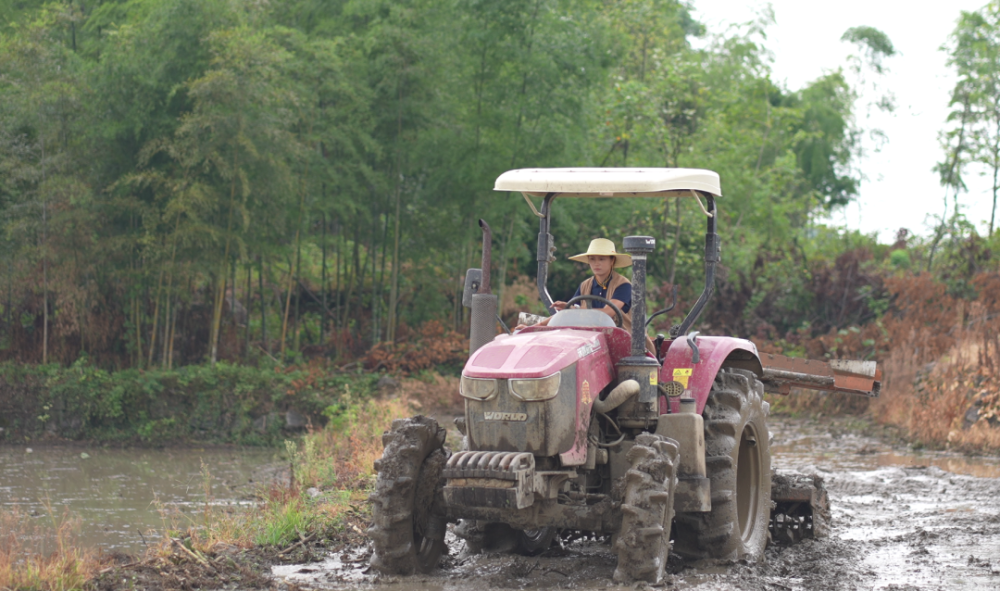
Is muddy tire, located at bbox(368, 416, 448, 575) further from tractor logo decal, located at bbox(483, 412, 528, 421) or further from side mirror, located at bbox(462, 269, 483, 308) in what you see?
side mirror, located at bbox(462, 269, 483, 308)

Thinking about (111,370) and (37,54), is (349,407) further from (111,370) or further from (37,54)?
(37,54)

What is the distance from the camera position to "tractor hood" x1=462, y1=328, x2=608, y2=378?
16.8 ft

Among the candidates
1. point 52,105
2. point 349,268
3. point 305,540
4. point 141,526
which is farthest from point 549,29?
point 305,540

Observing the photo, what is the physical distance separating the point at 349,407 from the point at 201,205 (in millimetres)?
3661

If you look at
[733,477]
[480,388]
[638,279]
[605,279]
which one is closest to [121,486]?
[605,279]

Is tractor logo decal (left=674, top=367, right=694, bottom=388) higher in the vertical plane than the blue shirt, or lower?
lower

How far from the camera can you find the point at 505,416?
5.15 m

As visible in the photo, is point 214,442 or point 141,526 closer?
point 141,526

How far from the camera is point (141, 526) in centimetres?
855

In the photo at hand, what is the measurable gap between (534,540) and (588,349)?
1510 millimetres

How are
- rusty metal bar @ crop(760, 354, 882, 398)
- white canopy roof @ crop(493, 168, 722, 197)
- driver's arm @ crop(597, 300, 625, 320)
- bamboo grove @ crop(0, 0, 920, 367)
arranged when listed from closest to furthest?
white canopy roof @ crop(493, 168, 722, 197) < driver's arm @ crop(597, 300, 625, 320) < rusty metal bar @ crop(760, 354, 882, 398) < bamboo grove @ crop(0, 0, 920, 367)

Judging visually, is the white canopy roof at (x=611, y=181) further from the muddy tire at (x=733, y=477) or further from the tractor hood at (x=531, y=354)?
the muddy tire at (x=733, y=477)

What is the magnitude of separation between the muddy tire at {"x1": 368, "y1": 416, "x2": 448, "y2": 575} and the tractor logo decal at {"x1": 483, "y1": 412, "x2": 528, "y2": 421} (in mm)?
523

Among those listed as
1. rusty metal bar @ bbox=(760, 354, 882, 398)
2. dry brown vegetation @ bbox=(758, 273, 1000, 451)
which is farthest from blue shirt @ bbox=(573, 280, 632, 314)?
dry brown vegetation @ bbox=(758, 273, 1000, 451)
